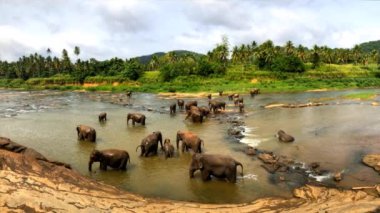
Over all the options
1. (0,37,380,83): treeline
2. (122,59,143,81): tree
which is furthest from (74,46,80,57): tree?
(122,59,143,81): tree

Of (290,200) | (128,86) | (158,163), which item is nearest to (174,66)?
(128,86)

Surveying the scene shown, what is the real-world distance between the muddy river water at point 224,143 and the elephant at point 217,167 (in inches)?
13.0

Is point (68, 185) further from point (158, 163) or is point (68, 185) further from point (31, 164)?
point (158, 163)

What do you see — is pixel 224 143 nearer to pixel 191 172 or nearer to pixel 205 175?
pixel 191 172

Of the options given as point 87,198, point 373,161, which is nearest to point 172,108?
point 373,161

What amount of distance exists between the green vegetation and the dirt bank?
55.6 m

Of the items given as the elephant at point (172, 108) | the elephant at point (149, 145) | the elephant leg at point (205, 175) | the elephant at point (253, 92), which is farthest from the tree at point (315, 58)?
the elephant leg at point (205, 175)

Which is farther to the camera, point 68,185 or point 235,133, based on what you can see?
point 235,133

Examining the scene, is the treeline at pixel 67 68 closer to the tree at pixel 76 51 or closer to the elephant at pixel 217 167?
the tree at pixel 76 51

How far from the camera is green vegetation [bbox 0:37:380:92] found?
76.8 metres

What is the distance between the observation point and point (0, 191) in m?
10.4

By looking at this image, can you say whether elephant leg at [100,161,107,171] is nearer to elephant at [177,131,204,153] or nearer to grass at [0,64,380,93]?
elephant at [177,131,204,153]

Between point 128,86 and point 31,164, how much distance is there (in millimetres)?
76431

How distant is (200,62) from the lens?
88938 mm
